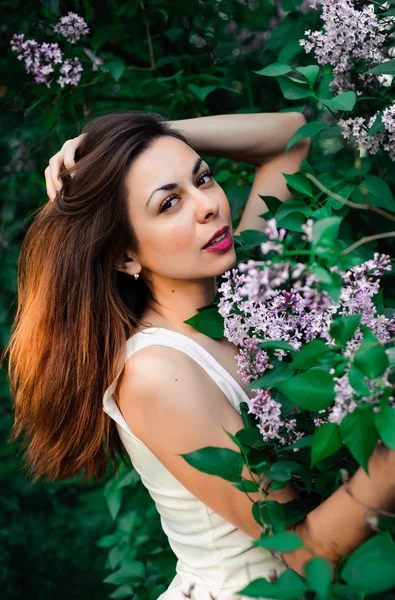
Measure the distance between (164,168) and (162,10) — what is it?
73 centimetres

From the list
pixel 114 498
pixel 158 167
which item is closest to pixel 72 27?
pixel 158 167

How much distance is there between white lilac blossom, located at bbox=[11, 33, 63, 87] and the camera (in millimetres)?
2090

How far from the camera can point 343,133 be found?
146 cm

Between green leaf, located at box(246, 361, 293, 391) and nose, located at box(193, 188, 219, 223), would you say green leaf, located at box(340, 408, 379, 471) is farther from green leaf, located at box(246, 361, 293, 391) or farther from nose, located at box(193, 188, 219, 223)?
nose, located at box(193, 188, 219, 223)

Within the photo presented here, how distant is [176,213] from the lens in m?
1.48

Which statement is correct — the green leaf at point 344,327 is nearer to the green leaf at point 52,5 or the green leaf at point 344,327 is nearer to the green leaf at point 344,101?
the green leaf at point 344,101

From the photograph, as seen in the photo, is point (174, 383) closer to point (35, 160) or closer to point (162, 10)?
point (162, 10)

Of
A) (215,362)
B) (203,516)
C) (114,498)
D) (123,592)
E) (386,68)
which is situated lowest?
(123,592)

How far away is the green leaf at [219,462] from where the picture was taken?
0.94 meters

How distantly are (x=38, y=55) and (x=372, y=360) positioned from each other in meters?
1.68

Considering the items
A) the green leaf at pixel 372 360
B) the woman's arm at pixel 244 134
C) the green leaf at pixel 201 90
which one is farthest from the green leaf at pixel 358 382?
the green leaf at pixel 201 90

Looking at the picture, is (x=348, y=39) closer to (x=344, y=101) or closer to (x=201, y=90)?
(x=344, y=101)

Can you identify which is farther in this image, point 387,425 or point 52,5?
point 52,5

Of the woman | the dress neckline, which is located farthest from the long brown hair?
the dress neckline
